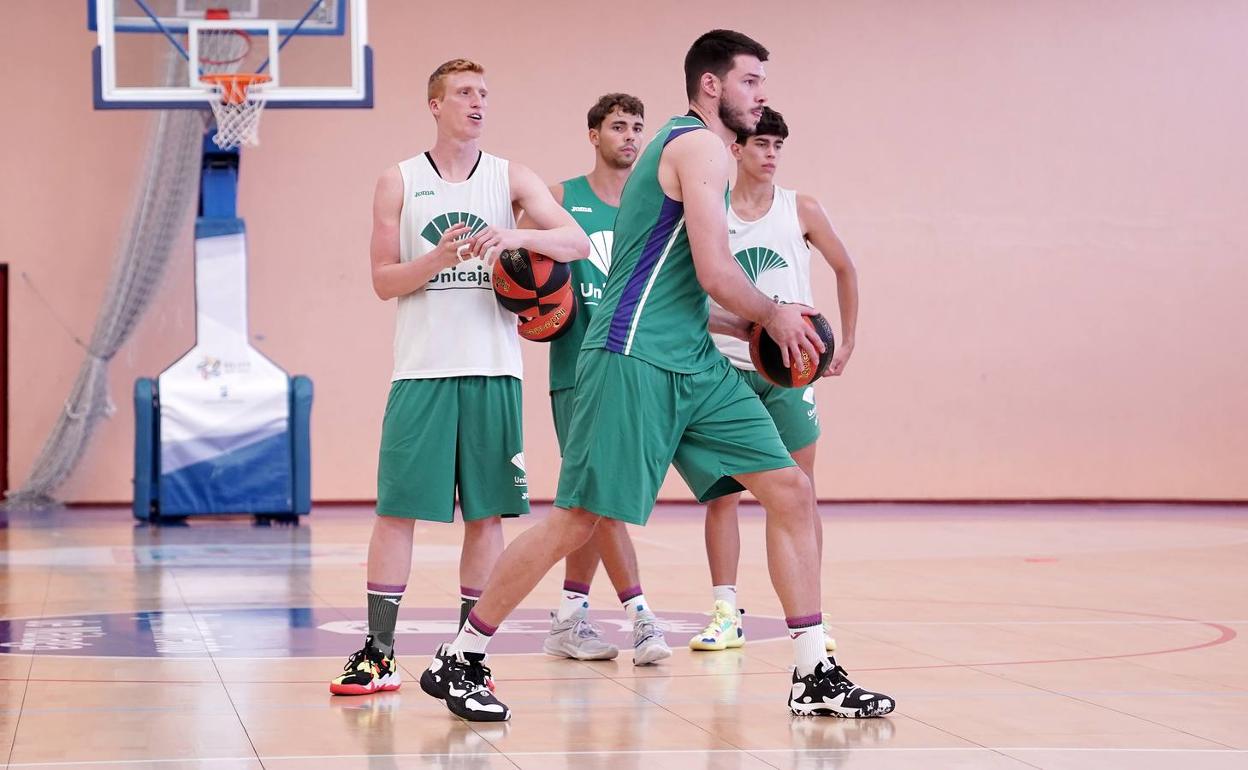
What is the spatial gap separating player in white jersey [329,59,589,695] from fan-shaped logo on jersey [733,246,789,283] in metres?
1.12

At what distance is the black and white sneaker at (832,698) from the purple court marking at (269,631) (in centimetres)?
151

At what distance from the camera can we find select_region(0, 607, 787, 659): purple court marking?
5441 millimetres

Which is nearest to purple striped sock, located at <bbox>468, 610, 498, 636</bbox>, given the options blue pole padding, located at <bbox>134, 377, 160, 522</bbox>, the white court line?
the white court line

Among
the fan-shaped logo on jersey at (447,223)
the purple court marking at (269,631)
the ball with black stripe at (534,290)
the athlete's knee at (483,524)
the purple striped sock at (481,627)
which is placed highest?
the fan-shaped logo on jersey at (447,223)

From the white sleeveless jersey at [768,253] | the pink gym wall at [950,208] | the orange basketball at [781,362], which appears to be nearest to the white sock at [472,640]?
the orange basketball at [781,362]

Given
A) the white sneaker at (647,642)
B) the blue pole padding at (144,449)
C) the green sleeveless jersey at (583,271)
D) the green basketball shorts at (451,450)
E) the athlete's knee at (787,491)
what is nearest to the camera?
the athlete's knee at (787,491)

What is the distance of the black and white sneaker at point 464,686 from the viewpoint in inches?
162

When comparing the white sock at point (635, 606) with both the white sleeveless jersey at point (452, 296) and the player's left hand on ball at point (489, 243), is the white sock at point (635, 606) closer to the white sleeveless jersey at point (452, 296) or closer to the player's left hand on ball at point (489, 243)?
the white sleeveless jersey at point (452, 296)

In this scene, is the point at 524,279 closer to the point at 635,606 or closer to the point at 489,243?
the point at 489,243

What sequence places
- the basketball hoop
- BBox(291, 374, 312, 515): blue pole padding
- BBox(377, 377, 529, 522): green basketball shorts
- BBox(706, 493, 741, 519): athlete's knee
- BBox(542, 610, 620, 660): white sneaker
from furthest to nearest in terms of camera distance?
1. BBox(291, 374, 312, 515): blue pole padding
2. the basketball hoop
3. BBox(706, 493, 741, 519): athlete's knee
4. BBox(542, 610, 620, 660): white sneaker
5. BBox(377, 377, 529, 522): green basketball shorts

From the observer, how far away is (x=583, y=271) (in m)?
5.52

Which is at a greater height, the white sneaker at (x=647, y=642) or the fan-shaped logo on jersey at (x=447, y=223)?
the fan-shaped logo on jersey at (x=447, y=223)

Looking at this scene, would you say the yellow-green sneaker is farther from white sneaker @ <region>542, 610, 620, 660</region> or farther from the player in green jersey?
white sneaker @ <region>542, 610, 620, 660</region>

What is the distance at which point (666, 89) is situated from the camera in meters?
14.3
